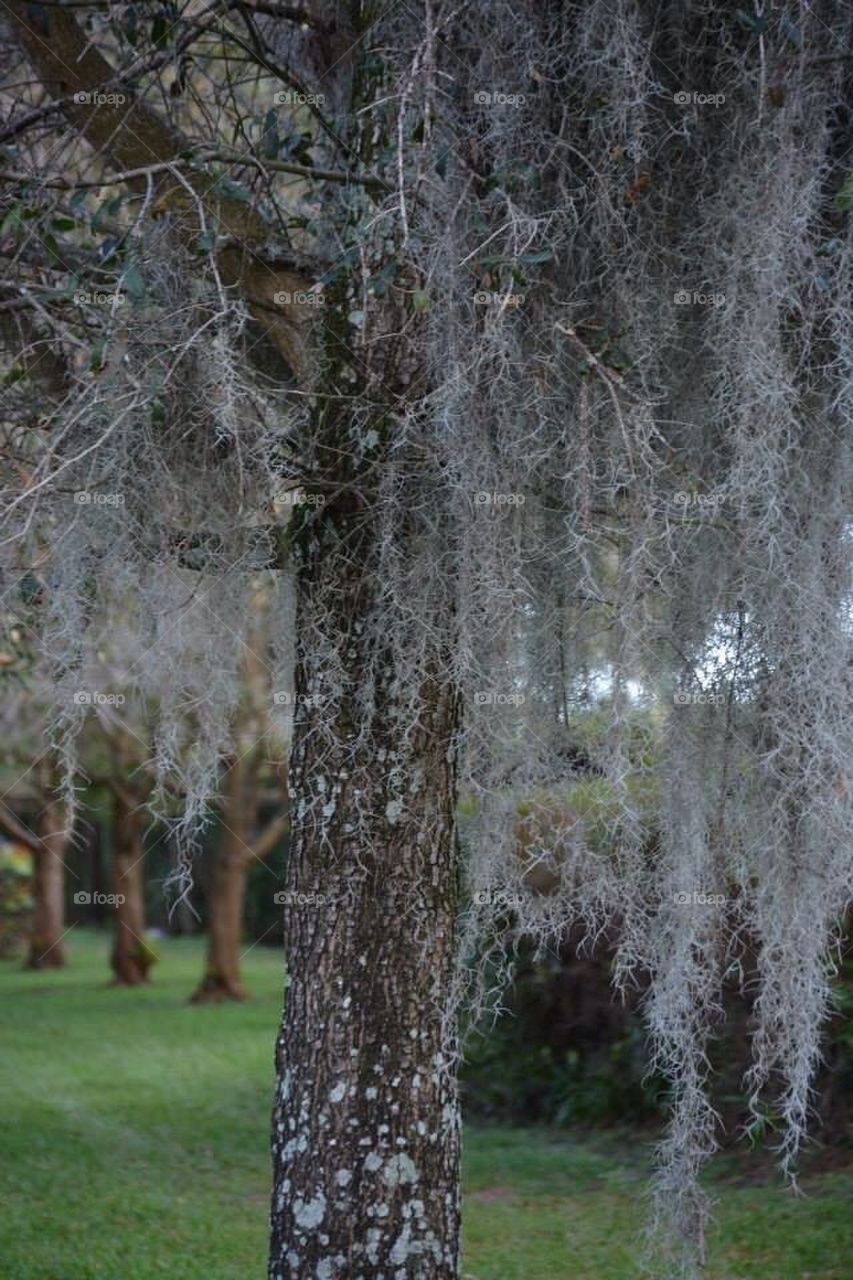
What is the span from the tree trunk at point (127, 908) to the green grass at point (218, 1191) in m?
3.07

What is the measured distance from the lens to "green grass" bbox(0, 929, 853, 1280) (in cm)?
471

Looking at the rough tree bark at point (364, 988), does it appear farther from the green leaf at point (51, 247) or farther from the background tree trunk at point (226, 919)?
the background tree trunk at point (226, 919)

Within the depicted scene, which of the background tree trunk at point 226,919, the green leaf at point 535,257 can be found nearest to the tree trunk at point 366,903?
the green leaf at point 535,257

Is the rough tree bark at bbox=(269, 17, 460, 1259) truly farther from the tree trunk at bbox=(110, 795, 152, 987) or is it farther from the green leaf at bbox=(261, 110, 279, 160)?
the tree trunk at bbox=(110, 795, 152, 987)

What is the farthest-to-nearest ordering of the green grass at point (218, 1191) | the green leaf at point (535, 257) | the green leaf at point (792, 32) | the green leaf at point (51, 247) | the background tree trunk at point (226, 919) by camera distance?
the background tree trunk at point (226, 919)
the green grass at point (218, 1191)
the green leaf at point (51, 247)
the green leaf at point (792, 32)
the green leaf at point (535, 257)

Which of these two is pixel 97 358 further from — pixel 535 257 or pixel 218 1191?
pixel 218 1191

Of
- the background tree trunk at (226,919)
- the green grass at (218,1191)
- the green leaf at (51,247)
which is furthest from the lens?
the background tree trunk at (226,919)

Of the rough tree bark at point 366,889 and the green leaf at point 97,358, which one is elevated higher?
the green leaf at point 97,358

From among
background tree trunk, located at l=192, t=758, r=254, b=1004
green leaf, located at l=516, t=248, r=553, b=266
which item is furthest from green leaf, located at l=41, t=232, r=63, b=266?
background tree trunk, located at l=192, t=758, r=254, b=1004

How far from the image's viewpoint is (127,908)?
44.9 feet

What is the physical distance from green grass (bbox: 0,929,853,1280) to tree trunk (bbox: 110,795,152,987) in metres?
3.07

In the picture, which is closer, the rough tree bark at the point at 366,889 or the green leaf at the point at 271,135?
the rough tree bark at the point at 366,889

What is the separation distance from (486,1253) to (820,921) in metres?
2.44

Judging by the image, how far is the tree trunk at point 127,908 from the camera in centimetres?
1317
